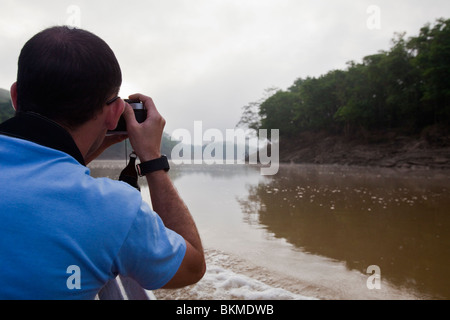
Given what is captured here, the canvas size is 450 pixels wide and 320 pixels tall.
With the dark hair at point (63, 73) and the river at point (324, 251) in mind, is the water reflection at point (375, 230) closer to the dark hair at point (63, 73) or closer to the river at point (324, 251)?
the river at point (324, 251)

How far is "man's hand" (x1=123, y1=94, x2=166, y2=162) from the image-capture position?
108 centimetres

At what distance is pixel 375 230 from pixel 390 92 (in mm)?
33590

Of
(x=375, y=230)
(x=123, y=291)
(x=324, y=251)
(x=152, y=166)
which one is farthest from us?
(x=375, y=230)

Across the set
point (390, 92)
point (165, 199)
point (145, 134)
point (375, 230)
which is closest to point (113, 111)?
point (145, 134)

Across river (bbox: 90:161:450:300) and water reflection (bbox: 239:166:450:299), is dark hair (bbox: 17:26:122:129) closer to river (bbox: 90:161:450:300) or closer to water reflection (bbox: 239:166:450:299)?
river (bbox: 90:161:450:300)

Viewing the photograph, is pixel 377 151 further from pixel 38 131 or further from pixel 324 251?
pixel 38 131

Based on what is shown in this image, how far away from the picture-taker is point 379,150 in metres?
30.6

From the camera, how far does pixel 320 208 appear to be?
25.7ft

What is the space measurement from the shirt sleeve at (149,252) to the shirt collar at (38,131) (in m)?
0.28

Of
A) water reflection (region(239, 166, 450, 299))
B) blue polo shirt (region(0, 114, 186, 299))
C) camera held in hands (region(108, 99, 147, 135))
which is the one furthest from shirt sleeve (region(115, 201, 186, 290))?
water reflection (region(239, 166, 450, 299))

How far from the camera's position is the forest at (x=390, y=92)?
89.7 ft

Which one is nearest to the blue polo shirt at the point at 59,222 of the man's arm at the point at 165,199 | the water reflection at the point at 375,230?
the man's arm at the point at 165,199

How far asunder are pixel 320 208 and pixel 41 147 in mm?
7793

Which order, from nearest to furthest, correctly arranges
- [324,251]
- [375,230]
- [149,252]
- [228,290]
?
[149,252], [228,290], [324,251], [375,230]
